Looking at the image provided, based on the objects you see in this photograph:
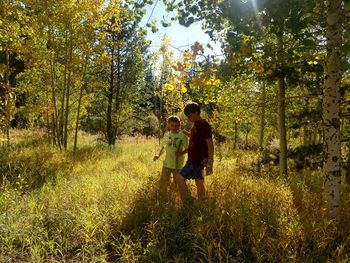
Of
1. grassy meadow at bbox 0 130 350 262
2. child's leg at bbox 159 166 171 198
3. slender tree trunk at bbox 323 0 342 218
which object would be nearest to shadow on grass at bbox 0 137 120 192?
grassy meadow at bbox 0 130 350 262

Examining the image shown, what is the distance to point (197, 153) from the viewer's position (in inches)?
213

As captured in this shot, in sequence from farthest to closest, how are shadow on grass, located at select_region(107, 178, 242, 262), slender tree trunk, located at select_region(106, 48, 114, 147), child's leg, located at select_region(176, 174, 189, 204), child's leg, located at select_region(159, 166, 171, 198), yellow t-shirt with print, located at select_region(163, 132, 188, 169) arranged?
slender tree trunk, located at select_region(106, 48, 114, 147)
yellow t-shirt with print, located at select_region(163, 132, 188, 169)
child's leg, located at select_region(159, 166, 171, 198)
child's leg, located at select_region(176, 174, 189, 204)
shadow on grass, located at select_region(107, 178, 242, 262)

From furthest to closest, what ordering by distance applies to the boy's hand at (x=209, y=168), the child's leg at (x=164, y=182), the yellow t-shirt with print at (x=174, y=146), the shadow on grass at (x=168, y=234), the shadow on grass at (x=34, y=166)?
1. the shadow on grass at (x=34, y=166)
2. the yellow t-shirt with print at (x=174, y=146)
3. the child's leg at (x=164, y=182)
4. the boy's hand at (x=209, y=168)
5. the shadow on grass at (x=168, y=234)

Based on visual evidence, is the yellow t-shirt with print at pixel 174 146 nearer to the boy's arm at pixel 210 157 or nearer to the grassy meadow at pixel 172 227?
the grassy meadow at pixel 172 227

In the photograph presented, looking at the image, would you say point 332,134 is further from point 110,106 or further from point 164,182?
point 110,106

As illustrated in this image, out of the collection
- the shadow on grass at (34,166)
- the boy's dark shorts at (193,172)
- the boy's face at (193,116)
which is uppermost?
the boy's face at (193,116)

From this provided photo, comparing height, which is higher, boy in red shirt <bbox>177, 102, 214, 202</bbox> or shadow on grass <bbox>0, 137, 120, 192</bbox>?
boy in red shirt <bbox>177, 102, 214, 202</bbox>

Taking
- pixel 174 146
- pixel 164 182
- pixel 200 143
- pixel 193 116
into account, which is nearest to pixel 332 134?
pixel 200 143

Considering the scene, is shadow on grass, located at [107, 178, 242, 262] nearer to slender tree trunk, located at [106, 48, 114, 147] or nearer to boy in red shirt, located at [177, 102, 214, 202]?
boy in red shirt, located at [177, 102, 214, 202]

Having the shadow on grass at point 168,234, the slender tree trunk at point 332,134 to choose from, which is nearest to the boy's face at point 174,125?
the shadow on grass at point 168,234

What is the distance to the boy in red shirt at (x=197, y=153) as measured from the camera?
5.32 metres

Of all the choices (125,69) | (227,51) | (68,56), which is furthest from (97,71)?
(227,51)

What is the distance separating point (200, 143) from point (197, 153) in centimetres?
16

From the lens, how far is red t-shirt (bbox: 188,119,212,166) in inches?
211
